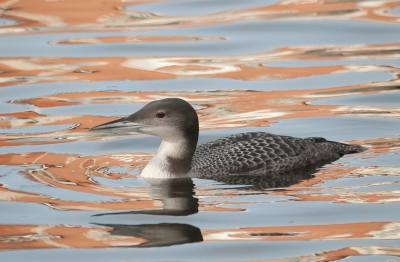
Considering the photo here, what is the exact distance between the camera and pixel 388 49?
12711 mm

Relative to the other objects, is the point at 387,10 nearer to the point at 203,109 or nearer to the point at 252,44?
the point at 252,44

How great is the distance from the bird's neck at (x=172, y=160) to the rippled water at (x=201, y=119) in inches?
4.7

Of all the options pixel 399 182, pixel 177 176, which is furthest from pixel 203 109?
pixel 399 182

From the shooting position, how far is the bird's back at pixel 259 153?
7.94 metres

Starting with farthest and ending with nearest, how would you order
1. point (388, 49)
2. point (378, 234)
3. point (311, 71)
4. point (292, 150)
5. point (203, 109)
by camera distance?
point (388, 49), point (311, 71), point (203, 109), point (292, 150), point (378, 234)

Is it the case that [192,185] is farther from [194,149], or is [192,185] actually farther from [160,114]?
[160,114]

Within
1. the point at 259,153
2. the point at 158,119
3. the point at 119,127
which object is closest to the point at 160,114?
the point at 158,119

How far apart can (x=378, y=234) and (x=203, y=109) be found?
4.32 metres

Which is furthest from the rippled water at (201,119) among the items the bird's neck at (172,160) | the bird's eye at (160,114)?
the bird's eye at (160,114)

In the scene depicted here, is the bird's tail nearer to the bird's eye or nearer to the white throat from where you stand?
the white throat

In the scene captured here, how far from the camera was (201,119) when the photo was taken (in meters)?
9.95

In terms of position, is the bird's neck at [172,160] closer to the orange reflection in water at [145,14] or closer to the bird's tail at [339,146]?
the bird's tail at [339,146]

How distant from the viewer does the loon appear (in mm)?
7895

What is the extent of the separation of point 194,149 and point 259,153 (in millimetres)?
536
